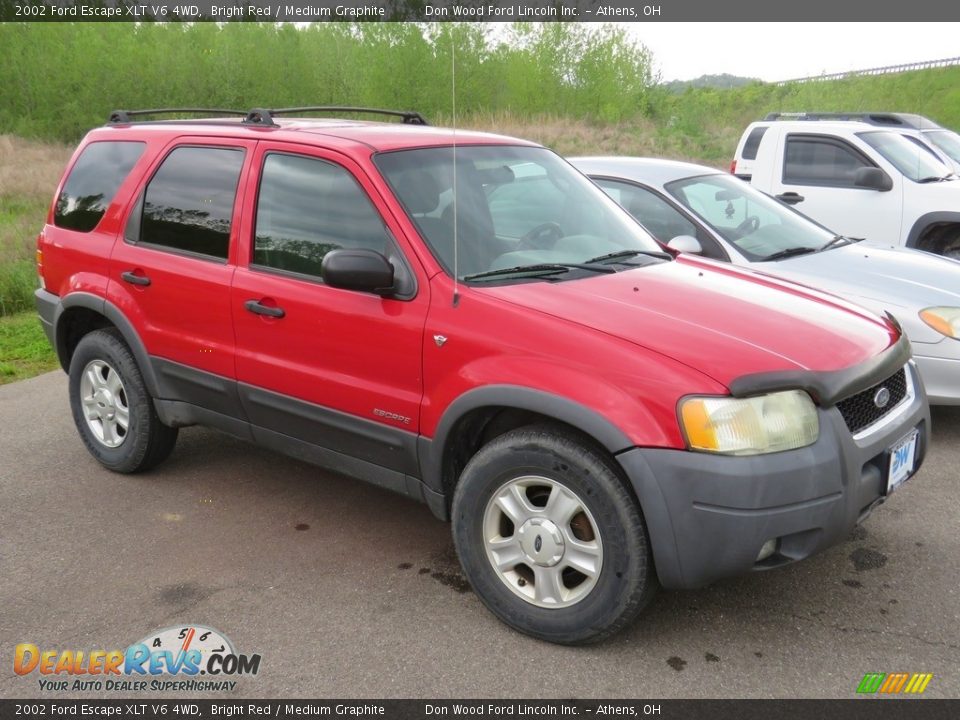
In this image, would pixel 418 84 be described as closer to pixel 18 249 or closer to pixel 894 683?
pixel 18 249

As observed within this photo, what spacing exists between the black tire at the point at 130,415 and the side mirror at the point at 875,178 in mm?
6838

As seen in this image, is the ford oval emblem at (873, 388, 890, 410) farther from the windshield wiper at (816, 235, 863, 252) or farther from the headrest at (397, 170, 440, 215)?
the windshield wiper at (816, 235, 863, 252)

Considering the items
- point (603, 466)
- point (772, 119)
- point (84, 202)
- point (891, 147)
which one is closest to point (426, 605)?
point (603, 466)

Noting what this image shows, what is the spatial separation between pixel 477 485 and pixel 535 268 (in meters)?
0.93

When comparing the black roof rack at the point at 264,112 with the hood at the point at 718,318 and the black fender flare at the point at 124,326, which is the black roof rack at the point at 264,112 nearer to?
the black fender flare at the point at 124,326

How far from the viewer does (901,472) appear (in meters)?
3.39

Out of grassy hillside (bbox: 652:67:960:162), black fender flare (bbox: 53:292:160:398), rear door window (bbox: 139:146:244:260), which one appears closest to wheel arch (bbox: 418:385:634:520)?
rear door window (bbox: 139:146:244:260)

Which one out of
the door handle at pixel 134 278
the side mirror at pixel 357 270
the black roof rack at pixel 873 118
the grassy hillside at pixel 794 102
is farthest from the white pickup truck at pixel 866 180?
the grassy hillside at pixel 794 102

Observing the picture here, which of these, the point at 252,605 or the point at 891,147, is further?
the point at 891,147

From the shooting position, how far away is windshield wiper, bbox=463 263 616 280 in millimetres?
3533

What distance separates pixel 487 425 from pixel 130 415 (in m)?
2.26

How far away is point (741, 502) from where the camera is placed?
2.84 meters

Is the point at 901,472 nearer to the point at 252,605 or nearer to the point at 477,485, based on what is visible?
the point at 477,485

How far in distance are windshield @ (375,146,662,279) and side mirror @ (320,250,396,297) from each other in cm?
24
